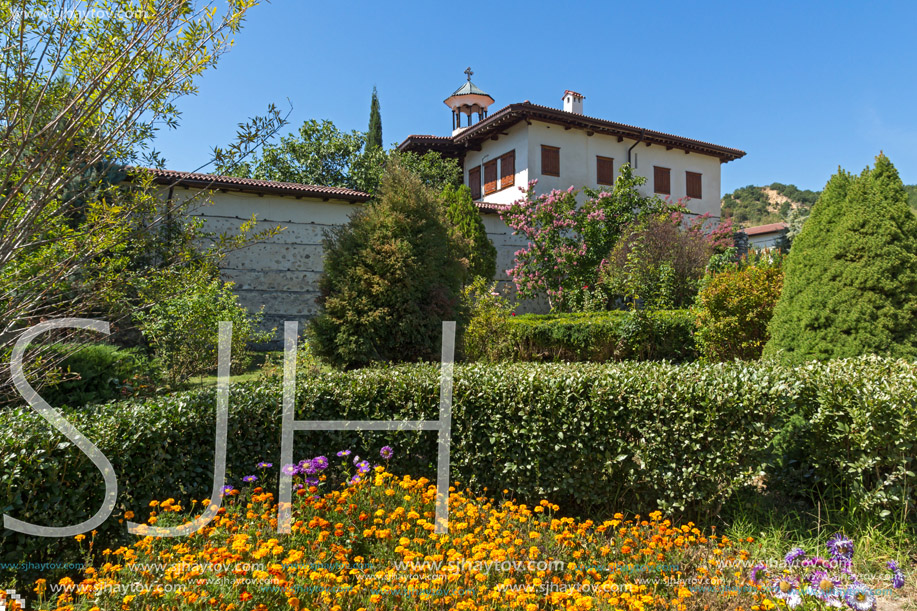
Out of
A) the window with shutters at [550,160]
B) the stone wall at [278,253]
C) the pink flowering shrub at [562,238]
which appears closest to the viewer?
the stone wall at [278,253]

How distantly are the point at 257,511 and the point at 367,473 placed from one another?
749 millimetres

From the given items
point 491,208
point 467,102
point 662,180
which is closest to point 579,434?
point 491,208

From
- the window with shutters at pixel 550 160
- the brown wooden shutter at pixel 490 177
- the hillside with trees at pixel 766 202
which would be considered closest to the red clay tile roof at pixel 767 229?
the hillside with trees at pixel 766 202

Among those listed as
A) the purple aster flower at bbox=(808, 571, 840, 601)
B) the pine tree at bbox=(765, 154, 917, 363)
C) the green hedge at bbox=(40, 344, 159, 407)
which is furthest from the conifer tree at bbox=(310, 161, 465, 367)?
the purple aster flower at bbox=(808, 571, 840, 601)

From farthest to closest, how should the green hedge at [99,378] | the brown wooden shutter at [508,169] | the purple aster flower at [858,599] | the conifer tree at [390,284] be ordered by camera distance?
the brown wooden shutter at [508,169] < the conifer tree at [390,284] < the green hedge at [99,378] < the purple aster flower at [858,599]

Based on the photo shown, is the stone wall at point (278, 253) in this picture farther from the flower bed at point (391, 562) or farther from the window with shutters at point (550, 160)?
the flower bed at point (391, 562)

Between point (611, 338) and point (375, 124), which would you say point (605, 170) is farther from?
point (375, 124)

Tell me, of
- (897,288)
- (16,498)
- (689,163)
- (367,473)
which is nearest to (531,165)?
(689,163)

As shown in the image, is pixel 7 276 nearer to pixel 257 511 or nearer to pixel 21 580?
pixel 21 580

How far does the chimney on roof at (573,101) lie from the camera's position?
69.3 ft

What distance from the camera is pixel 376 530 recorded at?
312 cm

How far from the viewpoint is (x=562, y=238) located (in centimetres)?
A: 1652

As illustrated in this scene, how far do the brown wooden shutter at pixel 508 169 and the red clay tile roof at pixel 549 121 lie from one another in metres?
0.96

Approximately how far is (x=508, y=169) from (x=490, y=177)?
4.08 feet
